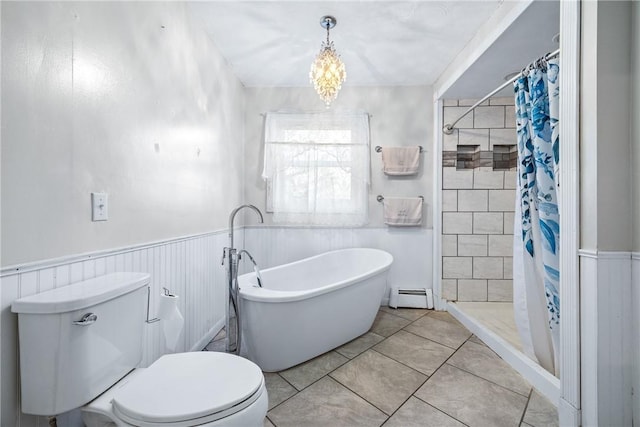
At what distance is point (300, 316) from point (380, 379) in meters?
0.61

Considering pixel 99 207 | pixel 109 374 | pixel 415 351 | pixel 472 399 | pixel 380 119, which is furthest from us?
pixel 380 119

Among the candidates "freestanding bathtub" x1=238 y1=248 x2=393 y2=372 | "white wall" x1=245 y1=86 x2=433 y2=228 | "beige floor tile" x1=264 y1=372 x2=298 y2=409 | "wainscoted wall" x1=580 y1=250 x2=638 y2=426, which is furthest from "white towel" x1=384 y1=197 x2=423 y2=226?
"beige floor tile" x1=264 y1=372 x2=298 y2=409

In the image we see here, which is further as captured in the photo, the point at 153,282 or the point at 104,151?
the point at 153,282

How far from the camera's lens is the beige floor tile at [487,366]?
59.8 inches

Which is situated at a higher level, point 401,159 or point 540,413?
point 401,159

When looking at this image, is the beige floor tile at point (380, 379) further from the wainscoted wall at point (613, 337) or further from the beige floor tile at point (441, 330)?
the wainscoted wall at point (613, 337)

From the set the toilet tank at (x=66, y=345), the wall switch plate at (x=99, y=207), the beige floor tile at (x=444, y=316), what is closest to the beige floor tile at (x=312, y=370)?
the toilet tank at (x=66, y=345)

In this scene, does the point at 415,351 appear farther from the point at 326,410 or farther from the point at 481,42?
the point at 481,42

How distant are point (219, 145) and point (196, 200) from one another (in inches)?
23.5

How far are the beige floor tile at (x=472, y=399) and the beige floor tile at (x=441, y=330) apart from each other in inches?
16.8

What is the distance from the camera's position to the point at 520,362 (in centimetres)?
161

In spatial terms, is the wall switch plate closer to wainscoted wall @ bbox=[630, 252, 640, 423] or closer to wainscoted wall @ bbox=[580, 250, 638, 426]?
wainscoted wall @ bbox=[580, 250, 638, 426]

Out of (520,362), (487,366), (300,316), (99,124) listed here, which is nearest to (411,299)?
(487,366)

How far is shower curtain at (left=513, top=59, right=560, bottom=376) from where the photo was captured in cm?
137
